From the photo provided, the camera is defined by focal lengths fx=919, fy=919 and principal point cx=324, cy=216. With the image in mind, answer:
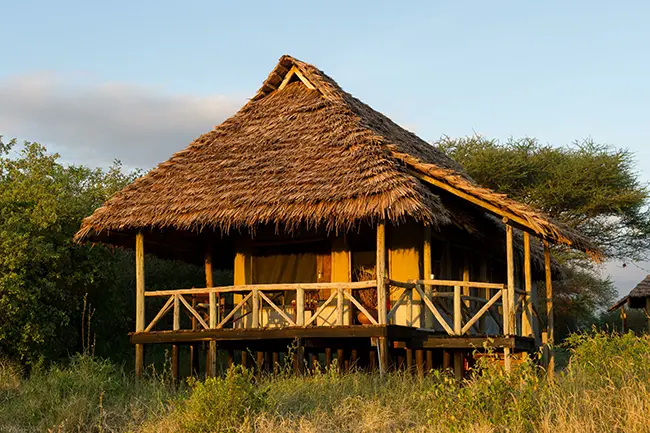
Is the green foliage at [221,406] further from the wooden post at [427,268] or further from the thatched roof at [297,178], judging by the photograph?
the wooden post at [427,268]

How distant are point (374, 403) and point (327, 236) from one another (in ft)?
17.8

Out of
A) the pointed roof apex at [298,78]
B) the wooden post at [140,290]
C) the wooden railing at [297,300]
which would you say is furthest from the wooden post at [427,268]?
the wooden post at [140,290]

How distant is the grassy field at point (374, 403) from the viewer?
953cm

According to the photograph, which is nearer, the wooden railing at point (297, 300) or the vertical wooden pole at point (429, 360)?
the wooden railing at point (297, 300)

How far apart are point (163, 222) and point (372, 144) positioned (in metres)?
3.77

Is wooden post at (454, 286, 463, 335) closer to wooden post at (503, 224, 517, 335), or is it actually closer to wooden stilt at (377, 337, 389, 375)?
wooden post at (503, 224, 517, 335)

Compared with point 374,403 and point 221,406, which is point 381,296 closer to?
point 374,403

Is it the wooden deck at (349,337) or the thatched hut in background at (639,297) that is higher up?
the thatched hut in background at (639,297)

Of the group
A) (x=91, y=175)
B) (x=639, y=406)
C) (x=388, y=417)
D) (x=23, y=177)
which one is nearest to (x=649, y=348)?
(x=639, y=406)

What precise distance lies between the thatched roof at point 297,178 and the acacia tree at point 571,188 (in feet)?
45.9

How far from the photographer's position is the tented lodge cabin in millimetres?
14055

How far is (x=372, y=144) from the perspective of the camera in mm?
14859

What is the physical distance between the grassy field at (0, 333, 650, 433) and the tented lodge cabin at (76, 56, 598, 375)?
1.69 m

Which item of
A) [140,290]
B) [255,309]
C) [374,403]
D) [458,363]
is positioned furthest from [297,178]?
[374,403]
